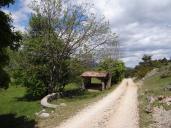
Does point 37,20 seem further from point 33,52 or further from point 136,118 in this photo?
point 136,118

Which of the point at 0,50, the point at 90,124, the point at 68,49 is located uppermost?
the point at 68,49

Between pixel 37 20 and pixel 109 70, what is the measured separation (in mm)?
29974

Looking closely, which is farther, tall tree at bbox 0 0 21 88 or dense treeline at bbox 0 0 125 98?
dense treeline at bbox 0 0 125 98

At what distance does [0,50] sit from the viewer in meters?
19.2

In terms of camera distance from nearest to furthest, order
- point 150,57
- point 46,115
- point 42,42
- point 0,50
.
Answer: point 0,50, point 46,115, point 42,42, point 150,57

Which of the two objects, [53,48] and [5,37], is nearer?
[5,37]

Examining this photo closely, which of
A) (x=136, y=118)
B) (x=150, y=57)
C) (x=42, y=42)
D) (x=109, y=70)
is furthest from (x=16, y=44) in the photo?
(x=150, y=57)

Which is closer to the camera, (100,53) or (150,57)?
(100,53)

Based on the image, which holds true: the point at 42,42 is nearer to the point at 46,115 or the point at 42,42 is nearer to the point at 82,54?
the point at 82,54

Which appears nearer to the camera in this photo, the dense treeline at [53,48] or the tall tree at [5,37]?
the tall tree at [5,37]

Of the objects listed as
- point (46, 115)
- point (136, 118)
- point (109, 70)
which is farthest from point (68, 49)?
point (109, 70)

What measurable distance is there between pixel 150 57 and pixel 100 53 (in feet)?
300

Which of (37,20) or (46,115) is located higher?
(37,20)

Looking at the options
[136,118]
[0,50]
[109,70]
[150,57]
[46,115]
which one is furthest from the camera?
[150,57]
